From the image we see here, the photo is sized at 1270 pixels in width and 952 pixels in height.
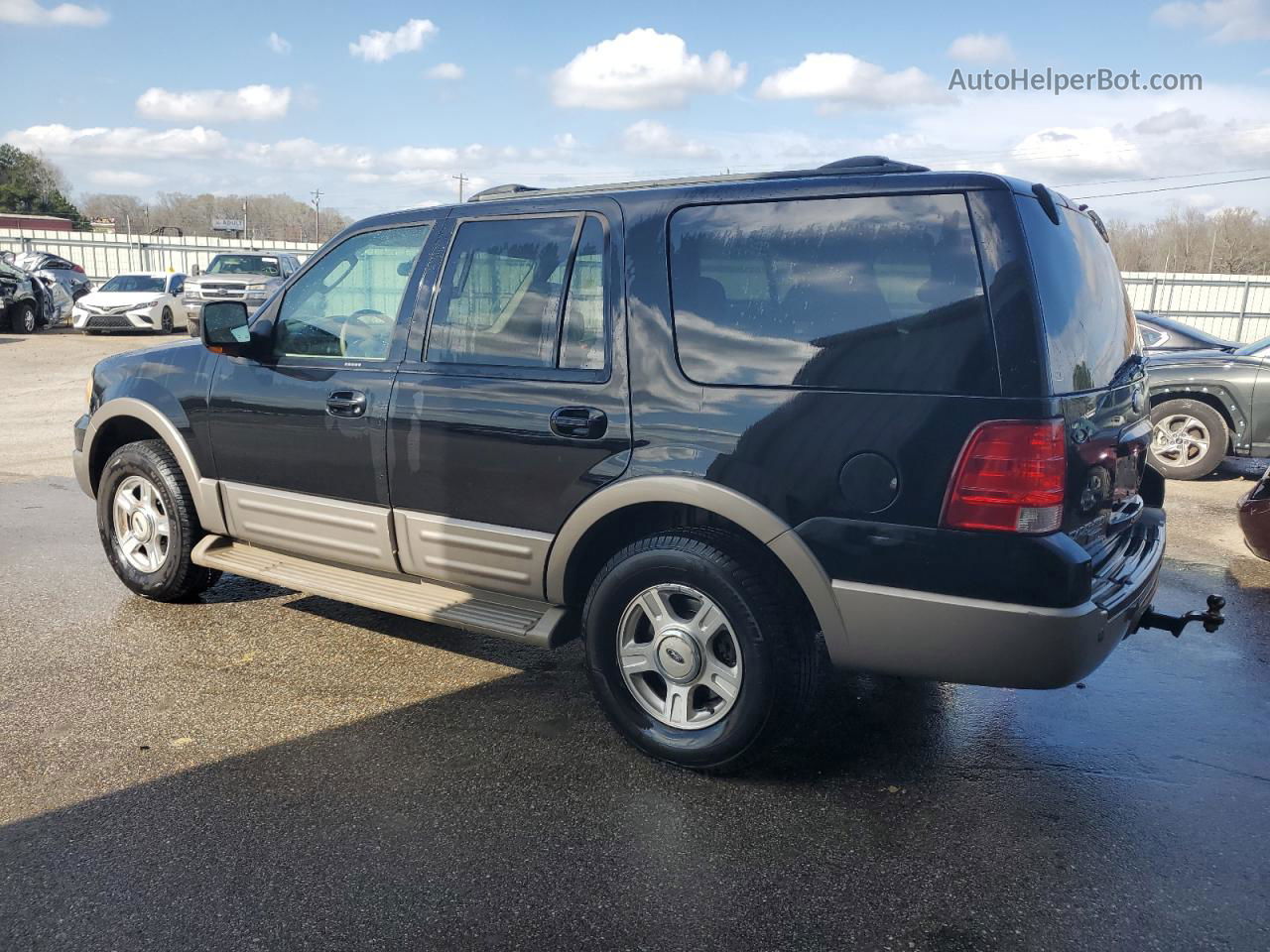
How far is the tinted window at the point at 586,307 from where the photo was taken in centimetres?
359

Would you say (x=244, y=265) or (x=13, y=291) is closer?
(x=13, y=291)

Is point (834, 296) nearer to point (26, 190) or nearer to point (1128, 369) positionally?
point (1128, 369)

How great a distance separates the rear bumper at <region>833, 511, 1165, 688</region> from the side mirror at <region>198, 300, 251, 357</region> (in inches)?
112

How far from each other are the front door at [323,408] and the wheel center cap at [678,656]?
134 centimetres

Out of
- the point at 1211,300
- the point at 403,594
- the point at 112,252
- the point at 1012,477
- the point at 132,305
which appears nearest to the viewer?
the point at 1012,477

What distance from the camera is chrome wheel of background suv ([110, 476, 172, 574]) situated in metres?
4.98

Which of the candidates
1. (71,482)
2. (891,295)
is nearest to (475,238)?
(891,295)

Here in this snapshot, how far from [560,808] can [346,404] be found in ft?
6.12

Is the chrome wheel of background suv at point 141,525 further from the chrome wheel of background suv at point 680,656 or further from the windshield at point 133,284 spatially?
the windshield at point 133,284

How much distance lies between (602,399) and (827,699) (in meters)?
1.61

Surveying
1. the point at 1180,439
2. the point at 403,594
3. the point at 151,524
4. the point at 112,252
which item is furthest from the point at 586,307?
the point at 112,252

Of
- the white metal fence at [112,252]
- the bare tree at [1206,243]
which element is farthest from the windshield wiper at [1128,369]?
the bare tree at [1206,243]

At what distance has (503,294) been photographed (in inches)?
152

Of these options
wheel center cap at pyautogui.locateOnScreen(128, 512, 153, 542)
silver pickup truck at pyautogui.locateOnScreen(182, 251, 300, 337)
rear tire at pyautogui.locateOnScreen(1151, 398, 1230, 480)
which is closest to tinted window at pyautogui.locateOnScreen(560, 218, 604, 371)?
wheel center cap at pyautogui.locateOnScreen(128, 512, 153, 542)
